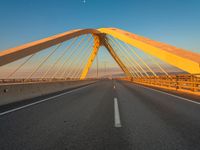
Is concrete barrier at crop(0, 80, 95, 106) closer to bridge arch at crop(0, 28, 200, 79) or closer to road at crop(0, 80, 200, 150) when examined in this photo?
road at crop(0, 80, 200, 150)

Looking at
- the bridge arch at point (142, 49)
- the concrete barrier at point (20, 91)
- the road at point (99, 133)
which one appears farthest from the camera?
the bridge arch at point (142, 49)

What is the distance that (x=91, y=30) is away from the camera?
39.1 m

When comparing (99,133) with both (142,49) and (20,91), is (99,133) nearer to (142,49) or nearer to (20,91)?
(20,91)

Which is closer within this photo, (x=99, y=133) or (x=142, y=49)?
(x=99, y=133)

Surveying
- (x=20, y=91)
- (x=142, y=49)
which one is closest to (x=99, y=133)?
(x=20, y=91)

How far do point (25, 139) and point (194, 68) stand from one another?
15.2 m

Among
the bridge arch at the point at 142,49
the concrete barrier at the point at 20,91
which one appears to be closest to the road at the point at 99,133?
the concrete barrier at the point at 20,91

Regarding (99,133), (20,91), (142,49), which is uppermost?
(142,49)

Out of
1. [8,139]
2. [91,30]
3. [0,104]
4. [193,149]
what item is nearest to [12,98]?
[0,104]

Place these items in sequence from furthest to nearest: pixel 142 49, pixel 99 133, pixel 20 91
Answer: pixel 142 49, pixel 20 91, pixel 99 133

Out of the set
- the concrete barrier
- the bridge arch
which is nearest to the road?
the concrete barrier

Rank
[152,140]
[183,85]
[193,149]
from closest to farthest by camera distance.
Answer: [193,149]
[152,140]
[183,85]

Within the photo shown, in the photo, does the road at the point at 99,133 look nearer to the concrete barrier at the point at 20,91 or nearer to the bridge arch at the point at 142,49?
the concrete barrier at the point at 20,91

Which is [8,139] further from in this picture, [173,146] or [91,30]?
[91,30]
